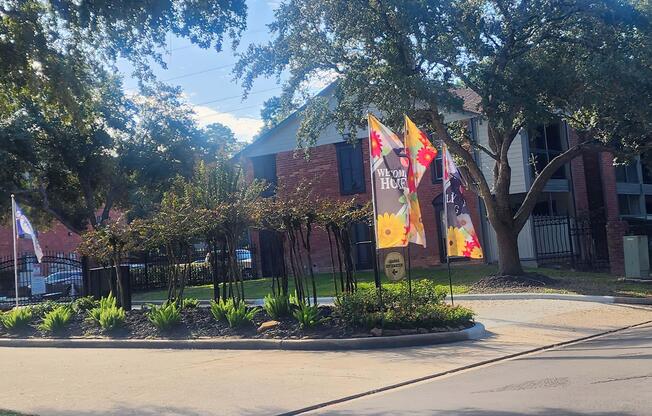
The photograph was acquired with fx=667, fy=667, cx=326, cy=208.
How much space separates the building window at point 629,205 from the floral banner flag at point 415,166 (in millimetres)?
24567

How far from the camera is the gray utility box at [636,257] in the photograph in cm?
1903

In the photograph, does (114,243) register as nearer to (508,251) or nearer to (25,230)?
(25,230)

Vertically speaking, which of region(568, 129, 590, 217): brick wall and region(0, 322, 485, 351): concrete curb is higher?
region(568, 129, 590, 217): brick wall

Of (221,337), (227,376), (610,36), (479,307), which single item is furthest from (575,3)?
(227,376)

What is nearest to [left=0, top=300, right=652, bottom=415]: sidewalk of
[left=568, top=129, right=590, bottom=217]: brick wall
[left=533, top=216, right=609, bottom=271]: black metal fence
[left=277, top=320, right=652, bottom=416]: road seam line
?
[left=277, top=320, right=652, bottom=416]: road seam line

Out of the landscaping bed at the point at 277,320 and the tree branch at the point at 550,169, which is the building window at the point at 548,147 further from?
the landscaping bed at the point at 277,320

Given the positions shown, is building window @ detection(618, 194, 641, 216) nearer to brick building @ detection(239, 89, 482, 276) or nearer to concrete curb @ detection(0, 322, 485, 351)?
brick building @ detection(239, 89, 482, 276)

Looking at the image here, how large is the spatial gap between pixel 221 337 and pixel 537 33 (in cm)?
1147

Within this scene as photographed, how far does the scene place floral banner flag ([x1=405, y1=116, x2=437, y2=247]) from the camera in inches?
469

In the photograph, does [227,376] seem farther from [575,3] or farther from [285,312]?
[575,3]

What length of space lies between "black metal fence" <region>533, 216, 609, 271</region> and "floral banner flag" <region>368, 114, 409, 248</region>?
570 inches

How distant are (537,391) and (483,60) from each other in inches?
456

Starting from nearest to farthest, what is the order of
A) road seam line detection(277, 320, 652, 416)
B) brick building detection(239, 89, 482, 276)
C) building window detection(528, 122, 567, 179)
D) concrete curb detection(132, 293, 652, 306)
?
1. road seam line detection(277, 320, 652, 416)
2. concrete curb detection(132, 293, 652, 306)
3. brick building detection(239, 89, 482, 276)
4. building window detection(528, 122, 567, 179)

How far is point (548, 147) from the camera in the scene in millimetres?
28078
